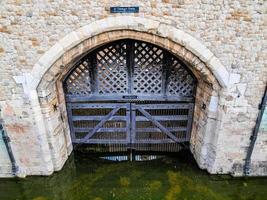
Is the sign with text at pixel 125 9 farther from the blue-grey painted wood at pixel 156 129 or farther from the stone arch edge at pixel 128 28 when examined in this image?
the blue-grey painted wood at pixel 156 129

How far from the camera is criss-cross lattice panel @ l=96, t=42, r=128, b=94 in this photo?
18.0ft

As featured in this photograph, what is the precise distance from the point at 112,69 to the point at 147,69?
0.79 metres

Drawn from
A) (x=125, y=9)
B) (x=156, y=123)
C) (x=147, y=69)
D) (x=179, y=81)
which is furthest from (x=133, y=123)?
(x=125, y=9)

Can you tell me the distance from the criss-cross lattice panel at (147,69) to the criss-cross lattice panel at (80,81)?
1079 millimetres

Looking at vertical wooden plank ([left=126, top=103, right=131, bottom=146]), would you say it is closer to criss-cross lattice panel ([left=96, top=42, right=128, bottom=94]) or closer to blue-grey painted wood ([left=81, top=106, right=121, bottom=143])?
blue-grey painted wood ([left=81, top=106, right=121, bottom=143])

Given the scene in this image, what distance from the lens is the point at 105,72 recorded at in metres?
5.74

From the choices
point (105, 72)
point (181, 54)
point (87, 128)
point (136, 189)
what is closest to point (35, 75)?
point (105, 72)

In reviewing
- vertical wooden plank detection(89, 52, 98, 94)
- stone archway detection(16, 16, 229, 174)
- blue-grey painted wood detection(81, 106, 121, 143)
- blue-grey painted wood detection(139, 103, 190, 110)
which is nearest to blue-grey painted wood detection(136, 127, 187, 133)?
stone archway detection(16, 16, 229, 174)

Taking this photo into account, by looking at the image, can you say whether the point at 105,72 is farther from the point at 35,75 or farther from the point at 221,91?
the point at 221,91

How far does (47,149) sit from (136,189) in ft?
7.07

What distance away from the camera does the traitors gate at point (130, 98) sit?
562 centimetres

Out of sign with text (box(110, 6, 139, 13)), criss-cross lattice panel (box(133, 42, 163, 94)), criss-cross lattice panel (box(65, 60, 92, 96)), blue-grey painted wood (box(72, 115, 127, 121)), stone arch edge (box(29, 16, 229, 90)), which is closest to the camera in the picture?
sign with text (box(110, 6, 139, 13))

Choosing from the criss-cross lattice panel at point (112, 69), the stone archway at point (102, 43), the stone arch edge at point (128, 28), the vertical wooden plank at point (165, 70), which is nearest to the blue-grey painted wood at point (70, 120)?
the stone archway at point (102, 43)

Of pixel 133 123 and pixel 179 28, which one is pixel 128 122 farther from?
pixel 179 28
